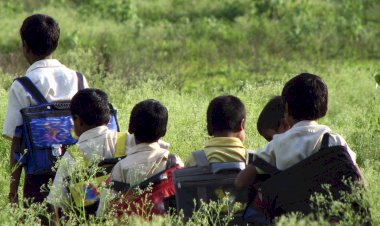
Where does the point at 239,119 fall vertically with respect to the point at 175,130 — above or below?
above

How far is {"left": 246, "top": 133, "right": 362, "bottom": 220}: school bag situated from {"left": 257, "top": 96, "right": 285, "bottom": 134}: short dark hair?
64 centimetres

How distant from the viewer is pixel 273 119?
5414 mm

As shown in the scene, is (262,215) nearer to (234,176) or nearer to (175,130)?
(234,176)

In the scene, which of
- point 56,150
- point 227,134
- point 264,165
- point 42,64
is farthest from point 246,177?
point 42,64

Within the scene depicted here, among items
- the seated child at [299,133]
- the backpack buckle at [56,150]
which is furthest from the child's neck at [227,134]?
the backpack buckle at [56,150]

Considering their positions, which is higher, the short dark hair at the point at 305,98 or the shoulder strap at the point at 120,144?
the short dark hair at the point at 305,98

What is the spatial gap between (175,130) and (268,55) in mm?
7821

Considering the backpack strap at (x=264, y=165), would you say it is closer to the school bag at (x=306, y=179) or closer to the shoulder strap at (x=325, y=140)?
the school bag at (x=306, y=179)

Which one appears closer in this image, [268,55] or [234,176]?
[234,176]

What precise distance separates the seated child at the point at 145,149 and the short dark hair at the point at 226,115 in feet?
0.83

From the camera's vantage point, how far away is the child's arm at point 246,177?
4.77 meters

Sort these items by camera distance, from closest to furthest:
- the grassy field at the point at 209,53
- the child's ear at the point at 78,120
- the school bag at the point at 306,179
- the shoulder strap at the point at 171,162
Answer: the school bag at the point at 306,179 < the shoulder strap at the point at 171,162 < the child's ear at the point at 78,120 < the grassy field at the point at 209,53

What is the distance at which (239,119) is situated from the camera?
528 centimetres

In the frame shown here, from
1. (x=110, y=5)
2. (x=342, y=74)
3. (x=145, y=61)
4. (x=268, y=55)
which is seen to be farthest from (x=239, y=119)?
(x=110, y=5)
